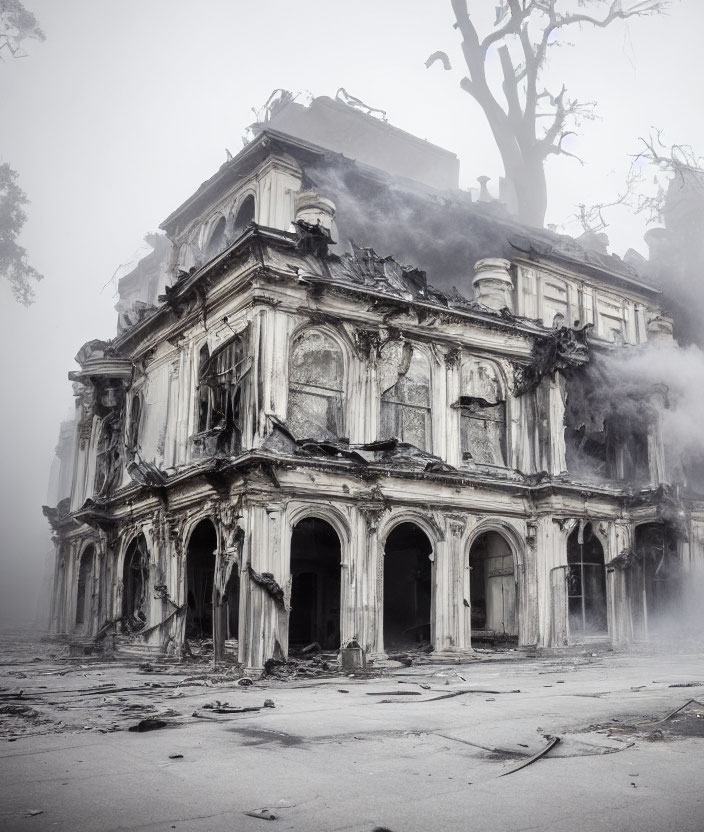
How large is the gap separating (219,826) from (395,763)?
88.4 inches

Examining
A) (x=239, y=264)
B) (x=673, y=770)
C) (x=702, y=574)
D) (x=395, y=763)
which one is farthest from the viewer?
(x=702, y=574)

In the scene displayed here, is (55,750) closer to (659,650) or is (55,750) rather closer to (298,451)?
(298,451)

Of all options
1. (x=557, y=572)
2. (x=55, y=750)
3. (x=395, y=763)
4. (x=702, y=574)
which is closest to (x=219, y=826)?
(x=395, y=763)

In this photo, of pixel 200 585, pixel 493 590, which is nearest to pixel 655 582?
pixel 493 590

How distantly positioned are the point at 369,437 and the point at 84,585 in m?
15.9

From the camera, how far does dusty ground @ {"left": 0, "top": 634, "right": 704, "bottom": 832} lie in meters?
5.32

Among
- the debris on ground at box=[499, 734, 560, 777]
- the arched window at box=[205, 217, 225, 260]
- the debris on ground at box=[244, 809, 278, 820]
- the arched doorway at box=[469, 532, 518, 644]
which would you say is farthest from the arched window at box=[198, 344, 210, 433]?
the debris on ground at box=[244, 809, 278, 820]

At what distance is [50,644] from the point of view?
28.2 meters

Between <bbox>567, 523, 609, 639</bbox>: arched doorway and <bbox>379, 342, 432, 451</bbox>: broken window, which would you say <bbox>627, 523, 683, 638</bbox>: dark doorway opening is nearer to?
<bbox>567, 523, 609, 639</bbox>: arched doorway

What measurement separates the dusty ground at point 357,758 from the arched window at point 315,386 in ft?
22.9

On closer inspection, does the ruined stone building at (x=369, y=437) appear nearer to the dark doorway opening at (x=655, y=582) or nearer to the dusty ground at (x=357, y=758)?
the dark doorway opening at (x=655, y=582)

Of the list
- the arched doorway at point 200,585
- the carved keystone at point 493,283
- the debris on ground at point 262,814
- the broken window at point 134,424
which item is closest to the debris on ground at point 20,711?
the debris on ground at point 262,814

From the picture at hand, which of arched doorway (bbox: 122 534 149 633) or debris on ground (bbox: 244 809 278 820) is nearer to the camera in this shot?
debris on ground (bbox: 244 809 278 820)

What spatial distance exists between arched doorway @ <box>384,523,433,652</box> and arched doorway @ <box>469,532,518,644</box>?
1353 mm
